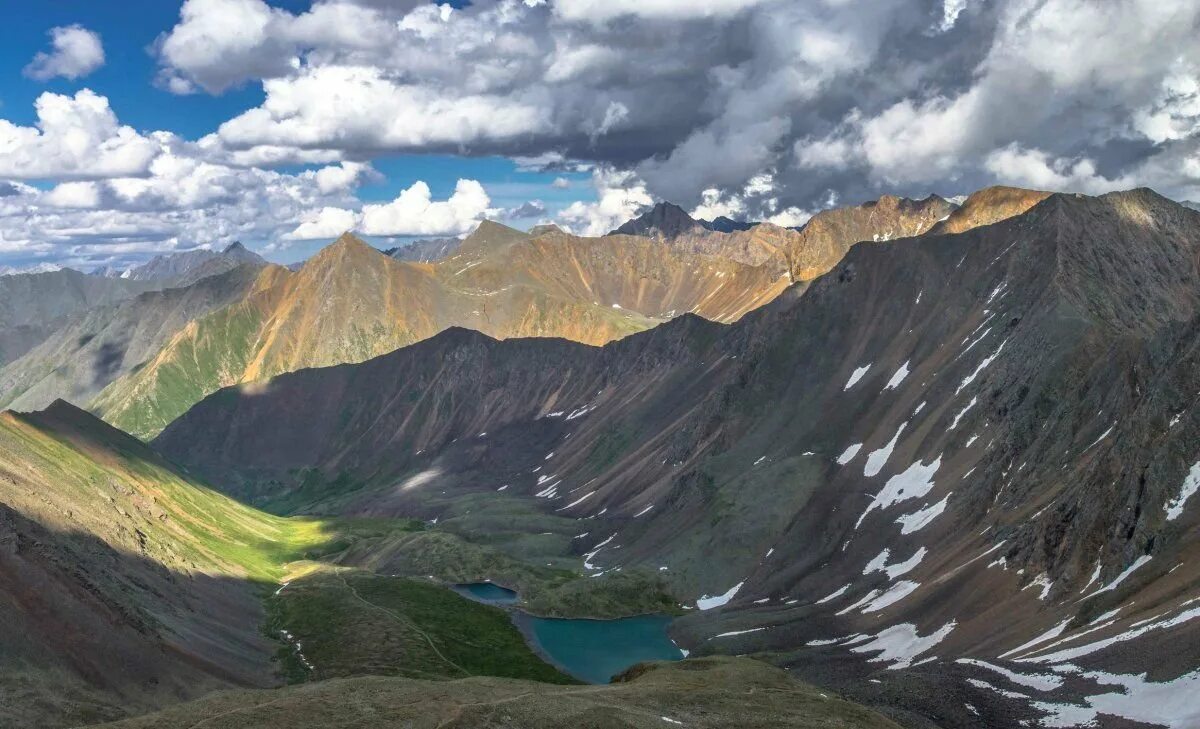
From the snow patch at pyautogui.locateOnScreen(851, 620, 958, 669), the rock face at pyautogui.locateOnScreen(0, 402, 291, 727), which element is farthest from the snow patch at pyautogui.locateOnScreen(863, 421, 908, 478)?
the rock face at pyautogui.locateOnScreen(0, 402, 291, 727)

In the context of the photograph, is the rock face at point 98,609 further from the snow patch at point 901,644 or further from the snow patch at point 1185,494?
the snow patch at point 1185,494

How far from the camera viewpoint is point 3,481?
148 m

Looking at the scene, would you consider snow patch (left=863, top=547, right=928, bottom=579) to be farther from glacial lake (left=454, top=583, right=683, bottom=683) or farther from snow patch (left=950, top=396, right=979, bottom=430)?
glacial lake (left=454, top=583, right=683, bottom=683)

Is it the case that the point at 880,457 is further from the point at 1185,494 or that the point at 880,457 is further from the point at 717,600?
the point at 1185,494

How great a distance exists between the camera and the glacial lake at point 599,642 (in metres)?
167

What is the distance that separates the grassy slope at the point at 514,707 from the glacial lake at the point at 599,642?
2822 inches

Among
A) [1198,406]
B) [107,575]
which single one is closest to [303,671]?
[107,575]

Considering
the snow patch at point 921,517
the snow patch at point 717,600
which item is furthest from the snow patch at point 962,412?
the snow patch at point 717,600

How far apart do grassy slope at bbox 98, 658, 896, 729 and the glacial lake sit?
7168 centimetres

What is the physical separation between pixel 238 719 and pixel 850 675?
248 ft

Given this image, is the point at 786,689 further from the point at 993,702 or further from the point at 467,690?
the point at 467,690

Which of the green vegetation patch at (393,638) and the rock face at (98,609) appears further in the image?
the green vegetation patch at (393,638)

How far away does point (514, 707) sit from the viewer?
7519 cm

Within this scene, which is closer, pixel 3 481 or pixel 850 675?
pixel 850 675
